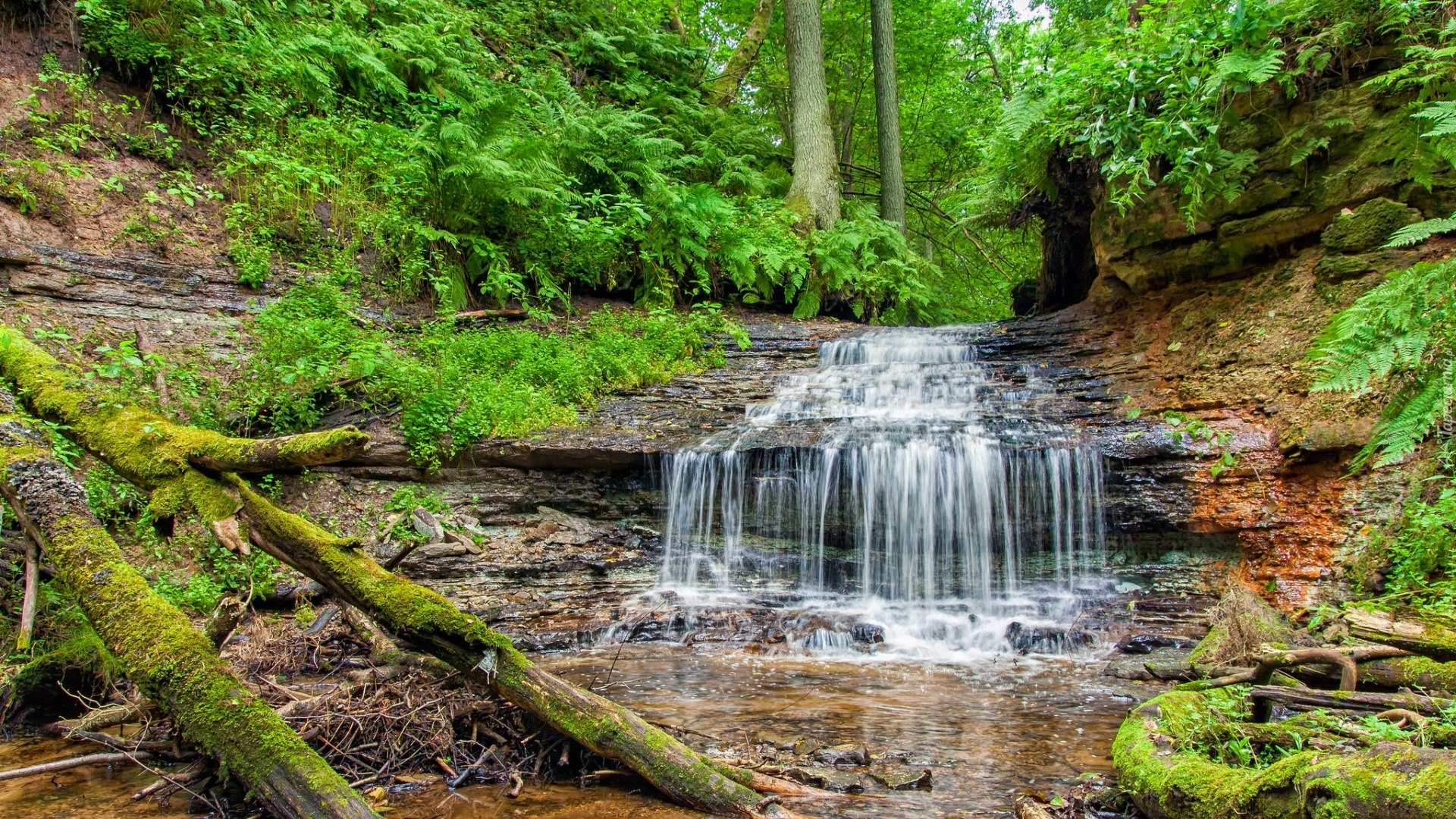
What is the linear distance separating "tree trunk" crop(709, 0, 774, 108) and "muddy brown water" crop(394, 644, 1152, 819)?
13.9 m

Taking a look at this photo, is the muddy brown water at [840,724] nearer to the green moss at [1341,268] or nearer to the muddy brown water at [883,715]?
the muddy brown water at [883,715]

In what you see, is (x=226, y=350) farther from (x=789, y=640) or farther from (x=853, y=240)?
(x=853, y=240)

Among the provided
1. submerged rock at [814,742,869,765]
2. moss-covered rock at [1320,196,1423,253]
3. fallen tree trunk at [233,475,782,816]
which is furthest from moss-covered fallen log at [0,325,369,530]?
moss-covered rock at [1320,196,1423,253]

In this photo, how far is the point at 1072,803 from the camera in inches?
114

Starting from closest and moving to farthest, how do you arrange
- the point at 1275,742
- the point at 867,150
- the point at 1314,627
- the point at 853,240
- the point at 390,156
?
the point at 1275,742
the point at 1314,627
the point at 390,156
the point at 853,240
the point at 867,150

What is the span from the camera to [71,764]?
8.91ft

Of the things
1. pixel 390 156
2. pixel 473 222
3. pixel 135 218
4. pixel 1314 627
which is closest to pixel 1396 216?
pixel 1314 627

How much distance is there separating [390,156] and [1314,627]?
9.85 m

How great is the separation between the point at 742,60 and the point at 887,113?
3.74 m

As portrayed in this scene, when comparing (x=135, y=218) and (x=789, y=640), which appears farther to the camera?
(x=135, y=218)

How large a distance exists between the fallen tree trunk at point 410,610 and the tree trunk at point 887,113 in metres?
13.4

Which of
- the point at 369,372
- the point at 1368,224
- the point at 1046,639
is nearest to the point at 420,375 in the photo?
the point at 369,372

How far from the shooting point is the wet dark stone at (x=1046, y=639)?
552 cm

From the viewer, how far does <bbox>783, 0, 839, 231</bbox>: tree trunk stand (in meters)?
13.8
